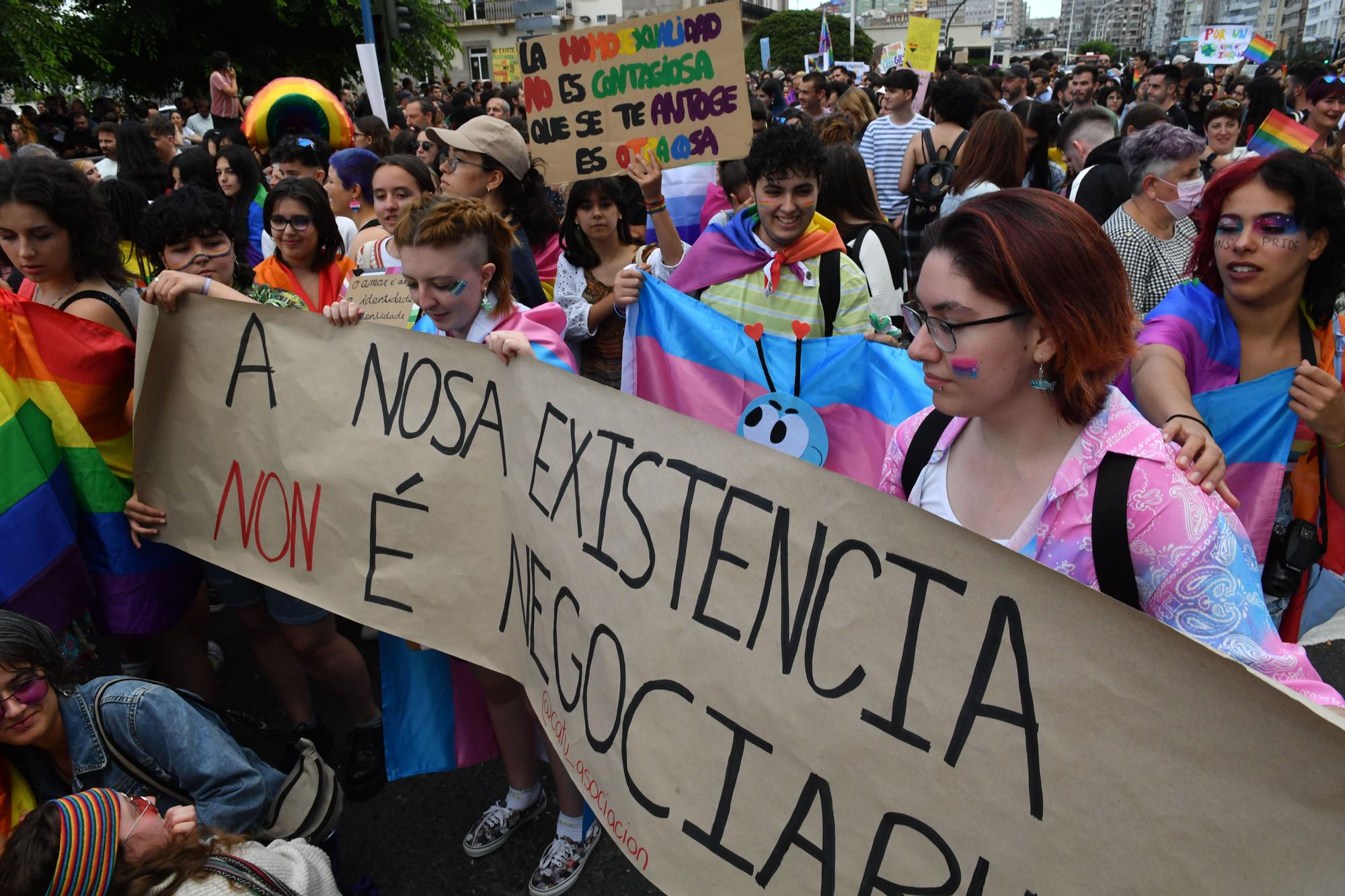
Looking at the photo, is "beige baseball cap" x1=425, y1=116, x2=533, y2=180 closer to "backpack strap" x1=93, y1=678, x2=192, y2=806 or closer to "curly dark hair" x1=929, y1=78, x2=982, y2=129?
"backpack strap" x1=93, y1=678, x2=192, y2=806

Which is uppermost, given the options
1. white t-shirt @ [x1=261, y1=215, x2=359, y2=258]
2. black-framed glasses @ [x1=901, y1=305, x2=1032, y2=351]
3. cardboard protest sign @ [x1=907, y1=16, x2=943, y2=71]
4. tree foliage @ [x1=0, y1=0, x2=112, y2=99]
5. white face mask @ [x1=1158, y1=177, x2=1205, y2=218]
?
tree foliage @ [x1=0, y1=0, x2=112, y2=99]

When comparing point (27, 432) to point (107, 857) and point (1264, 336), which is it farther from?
point (1264, 336)

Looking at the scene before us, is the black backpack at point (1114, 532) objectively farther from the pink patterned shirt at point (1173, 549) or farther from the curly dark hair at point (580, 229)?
the curly dark hair at point (580, 229)

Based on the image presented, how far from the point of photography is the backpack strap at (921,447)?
176cm

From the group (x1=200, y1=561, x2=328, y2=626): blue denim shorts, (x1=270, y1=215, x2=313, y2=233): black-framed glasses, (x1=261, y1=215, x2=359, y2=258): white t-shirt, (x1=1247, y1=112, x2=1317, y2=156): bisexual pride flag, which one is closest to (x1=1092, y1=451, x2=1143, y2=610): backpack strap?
(x1=200, y1=561, x2=328, y2=626): blue denim shorts

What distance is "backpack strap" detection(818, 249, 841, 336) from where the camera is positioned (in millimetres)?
2977

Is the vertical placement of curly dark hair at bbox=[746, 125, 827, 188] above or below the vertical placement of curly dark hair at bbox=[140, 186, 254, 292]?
above

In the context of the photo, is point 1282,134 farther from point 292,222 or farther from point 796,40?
point 796,40

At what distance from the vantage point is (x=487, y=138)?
152 inches

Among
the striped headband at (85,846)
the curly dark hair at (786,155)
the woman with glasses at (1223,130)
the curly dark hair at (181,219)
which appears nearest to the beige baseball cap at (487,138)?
the curly dark hair at (181,219)

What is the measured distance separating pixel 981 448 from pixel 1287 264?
97cm

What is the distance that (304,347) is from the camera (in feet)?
7.98

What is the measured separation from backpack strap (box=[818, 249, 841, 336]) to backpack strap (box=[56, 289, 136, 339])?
86.2 inches

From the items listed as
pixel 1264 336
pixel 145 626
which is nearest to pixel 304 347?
pixel 145 626
